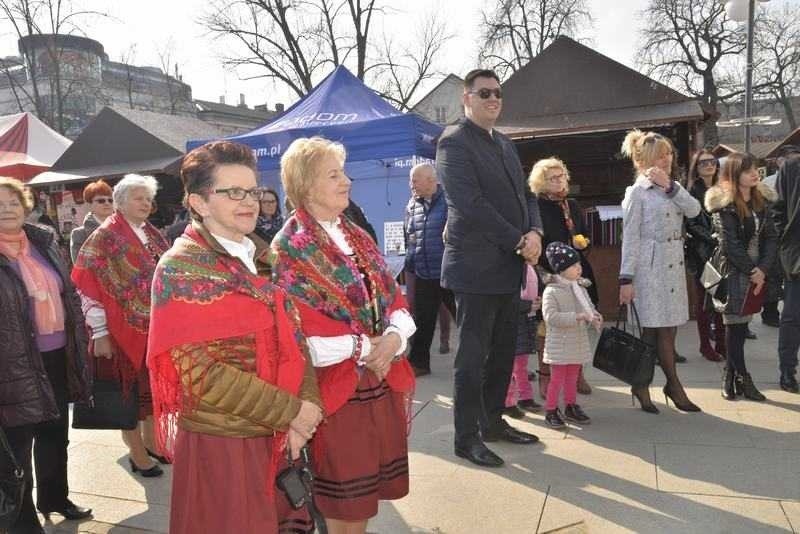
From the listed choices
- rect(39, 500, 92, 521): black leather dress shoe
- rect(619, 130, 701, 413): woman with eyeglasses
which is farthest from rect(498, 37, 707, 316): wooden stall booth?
rect(39, 500, 92, 521): black leather dress shoe

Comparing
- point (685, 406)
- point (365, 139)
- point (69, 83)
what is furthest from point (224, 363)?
point (69, 83)

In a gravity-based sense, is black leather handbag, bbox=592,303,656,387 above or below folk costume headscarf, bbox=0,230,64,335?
below

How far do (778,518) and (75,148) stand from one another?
40.9ft

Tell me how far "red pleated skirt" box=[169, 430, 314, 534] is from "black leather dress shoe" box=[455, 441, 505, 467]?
190 cm

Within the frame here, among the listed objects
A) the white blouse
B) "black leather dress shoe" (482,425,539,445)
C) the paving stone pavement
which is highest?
the white blouse

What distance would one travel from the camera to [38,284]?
315 centimetres

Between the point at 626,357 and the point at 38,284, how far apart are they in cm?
349

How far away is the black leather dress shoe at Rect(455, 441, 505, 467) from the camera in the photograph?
362 cm

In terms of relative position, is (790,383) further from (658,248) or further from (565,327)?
(565,327)

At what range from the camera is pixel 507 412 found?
459 cm

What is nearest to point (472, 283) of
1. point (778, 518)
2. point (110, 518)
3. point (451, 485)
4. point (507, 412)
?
point (451, 485)

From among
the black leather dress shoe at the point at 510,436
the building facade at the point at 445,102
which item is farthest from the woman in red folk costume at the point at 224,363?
the building facade at the point at 445,102

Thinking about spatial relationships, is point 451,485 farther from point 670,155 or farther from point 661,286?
point 670,155

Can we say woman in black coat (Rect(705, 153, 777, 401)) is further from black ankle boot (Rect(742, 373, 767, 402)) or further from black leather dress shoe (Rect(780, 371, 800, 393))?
black leather dress shoe (Rect(780, 371, 800, 393))
